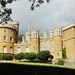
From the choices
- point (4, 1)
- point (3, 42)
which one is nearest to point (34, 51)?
point (3, 42)

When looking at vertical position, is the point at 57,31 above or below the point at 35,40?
above

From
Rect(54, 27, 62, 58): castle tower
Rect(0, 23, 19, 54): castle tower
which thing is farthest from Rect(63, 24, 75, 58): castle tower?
Rect(0, 23, 19, 54): castle tower

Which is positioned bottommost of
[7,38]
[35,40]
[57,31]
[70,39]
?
[70,39]

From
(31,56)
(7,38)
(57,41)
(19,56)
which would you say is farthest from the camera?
(7,38)

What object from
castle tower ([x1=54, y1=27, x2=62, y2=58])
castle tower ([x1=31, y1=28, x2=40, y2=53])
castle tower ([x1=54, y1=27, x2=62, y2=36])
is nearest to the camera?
castle tower ([x1=54, y1=27, x2=62, y2=58])

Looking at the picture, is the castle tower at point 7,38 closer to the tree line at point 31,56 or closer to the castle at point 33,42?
the castle at point 33,42

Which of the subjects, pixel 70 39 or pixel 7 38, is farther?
pixel 7 38

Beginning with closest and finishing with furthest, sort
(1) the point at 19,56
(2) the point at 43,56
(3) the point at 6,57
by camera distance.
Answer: (2) the point at 43,56
(3) the point at 6,57
(1) the point at 19,56

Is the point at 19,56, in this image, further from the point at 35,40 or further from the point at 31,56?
the point at 35,40

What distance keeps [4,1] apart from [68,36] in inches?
1832

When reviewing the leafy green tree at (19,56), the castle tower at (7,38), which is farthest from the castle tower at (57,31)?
the castle tower at (7,38)

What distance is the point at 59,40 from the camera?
7194cm

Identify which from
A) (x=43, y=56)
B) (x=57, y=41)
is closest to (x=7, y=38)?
(x=57, y=41)

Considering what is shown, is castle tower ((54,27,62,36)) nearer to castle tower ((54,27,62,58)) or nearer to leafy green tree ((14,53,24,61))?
castle tower ((54,27,62,58))
